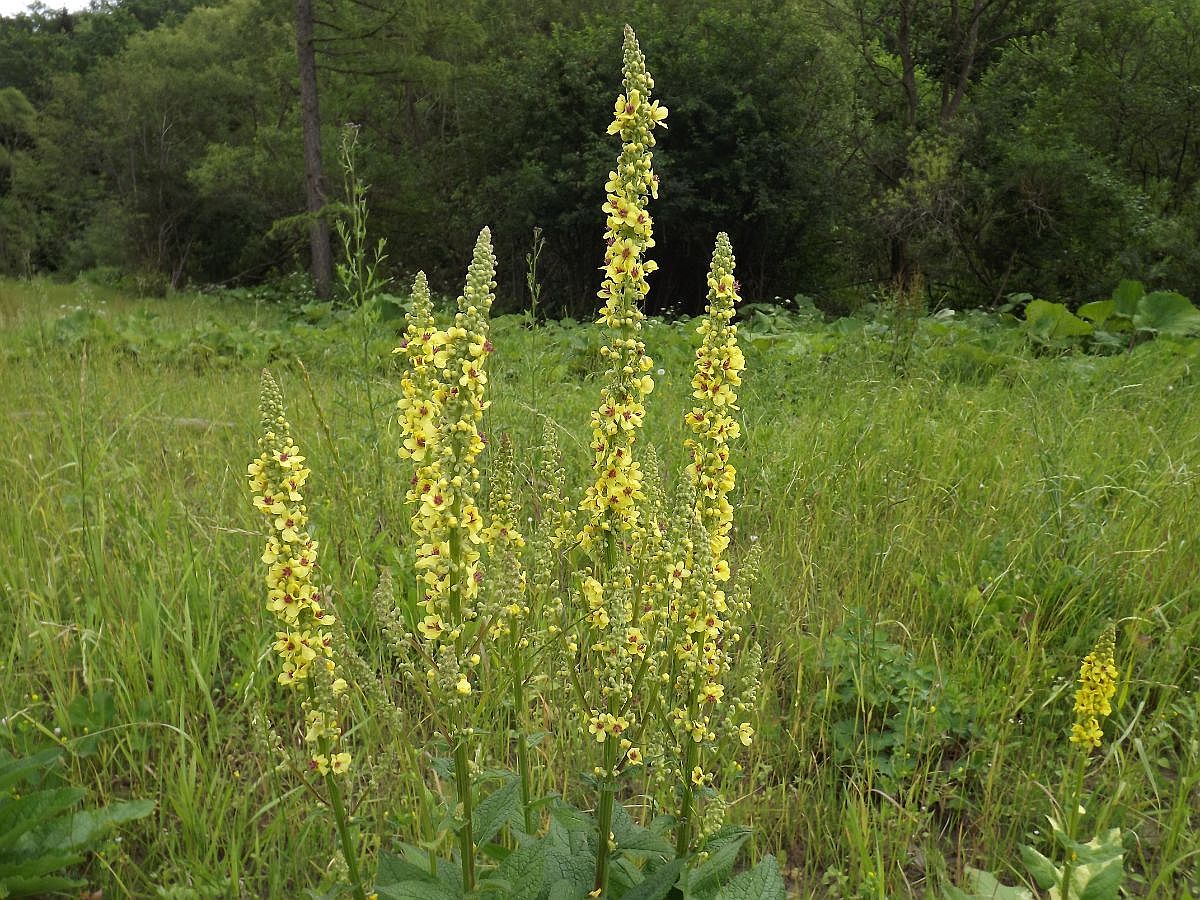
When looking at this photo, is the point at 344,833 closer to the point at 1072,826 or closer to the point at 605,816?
the point at 605,816

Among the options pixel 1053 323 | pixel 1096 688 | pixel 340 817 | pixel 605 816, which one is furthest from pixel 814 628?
pixel 1053 323

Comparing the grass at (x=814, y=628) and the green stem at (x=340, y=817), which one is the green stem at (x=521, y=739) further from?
the green stem at (x=340, y=817)

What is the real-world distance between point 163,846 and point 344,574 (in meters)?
1.18

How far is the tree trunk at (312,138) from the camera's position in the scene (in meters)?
15.0

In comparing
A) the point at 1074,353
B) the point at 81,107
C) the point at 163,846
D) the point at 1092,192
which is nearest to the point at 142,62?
the point at 81,107

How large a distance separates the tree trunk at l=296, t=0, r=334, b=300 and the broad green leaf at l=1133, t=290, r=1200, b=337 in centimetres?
1165

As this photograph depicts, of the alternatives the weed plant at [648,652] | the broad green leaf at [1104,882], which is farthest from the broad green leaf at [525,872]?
the broad green leaf at [1104,882]

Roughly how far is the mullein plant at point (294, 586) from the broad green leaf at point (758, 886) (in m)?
0.70

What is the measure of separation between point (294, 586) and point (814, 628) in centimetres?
206

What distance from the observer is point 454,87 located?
64.6 feet

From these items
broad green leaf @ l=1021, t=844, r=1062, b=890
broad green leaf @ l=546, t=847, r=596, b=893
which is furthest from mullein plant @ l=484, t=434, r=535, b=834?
broad green leaf @ l=1021, t=844, r=1062, b=890

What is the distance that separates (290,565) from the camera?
1544mm

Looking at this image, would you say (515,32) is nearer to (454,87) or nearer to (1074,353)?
(454,87)

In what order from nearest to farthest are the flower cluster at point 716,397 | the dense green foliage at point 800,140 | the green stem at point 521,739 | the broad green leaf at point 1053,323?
the green stem at point 521,739 < the flower cluster at point 716,397 < the broad green leaf at point 1053,323 < the dense green foliage at point 800,140
